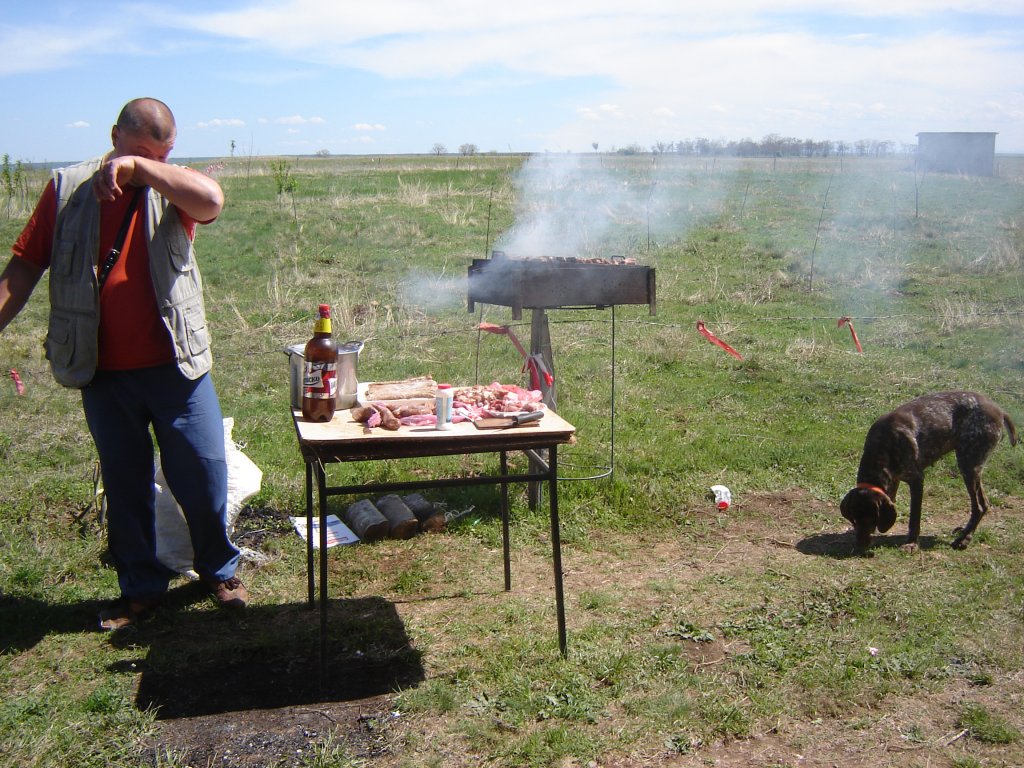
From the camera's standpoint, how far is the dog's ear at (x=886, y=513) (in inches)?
186

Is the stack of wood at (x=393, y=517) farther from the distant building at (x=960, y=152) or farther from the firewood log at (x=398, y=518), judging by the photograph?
the distant building at (x=960, y=152)

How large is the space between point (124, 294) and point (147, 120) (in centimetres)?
71

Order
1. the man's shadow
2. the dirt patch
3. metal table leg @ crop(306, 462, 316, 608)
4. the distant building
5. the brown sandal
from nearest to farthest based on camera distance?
1. the dirt patch
2. the man's shadow
3. the brown sandal
4. metal table leg @ crop(306, 462, 316, 608)
5. the distant building

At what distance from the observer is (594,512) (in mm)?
5281

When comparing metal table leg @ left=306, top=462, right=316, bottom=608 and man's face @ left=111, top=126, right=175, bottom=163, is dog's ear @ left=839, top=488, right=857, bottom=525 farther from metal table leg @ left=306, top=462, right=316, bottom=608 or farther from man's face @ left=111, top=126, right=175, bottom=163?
man's face @ left=111, top=126, right=175, bottom=163

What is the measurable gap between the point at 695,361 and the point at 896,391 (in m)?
1.98

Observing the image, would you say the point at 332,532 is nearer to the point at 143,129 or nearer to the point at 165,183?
the point at 165,183


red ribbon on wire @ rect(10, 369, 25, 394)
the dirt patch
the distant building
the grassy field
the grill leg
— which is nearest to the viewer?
the dirt patch

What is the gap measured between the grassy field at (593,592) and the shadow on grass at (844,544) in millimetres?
27

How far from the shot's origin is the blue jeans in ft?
11.6

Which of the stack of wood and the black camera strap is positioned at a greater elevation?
the black camera strap

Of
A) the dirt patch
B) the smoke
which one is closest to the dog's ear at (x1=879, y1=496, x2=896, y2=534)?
the dirt patch

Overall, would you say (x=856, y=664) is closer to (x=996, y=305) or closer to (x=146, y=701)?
(x=146, y=701)

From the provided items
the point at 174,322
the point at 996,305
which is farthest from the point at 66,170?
the point at 996,305
